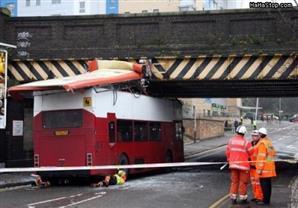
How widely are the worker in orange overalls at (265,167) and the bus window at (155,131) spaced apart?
855cm

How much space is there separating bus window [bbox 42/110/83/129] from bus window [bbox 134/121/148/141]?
303 centimetres

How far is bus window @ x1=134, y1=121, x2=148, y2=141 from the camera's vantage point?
19331 mm

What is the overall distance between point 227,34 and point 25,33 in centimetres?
802

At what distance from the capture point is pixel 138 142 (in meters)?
19.4

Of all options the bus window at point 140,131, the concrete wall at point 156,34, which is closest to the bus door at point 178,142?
the bus window at point 140,131

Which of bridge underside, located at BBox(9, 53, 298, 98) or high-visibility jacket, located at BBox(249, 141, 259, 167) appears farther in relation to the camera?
bridge underside, located at BBox(9, 53, 298, 98)

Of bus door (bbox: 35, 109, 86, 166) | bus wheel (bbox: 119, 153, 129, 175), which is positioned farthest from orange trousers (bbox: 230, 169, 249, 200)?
bus wheel (bbox: 119, 153, 129, 175)

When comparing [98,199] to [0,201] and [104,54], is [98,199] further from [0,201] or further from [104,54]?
[104,54]

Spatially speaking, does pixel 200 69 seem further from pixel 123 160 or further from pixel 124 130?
pixel 123 160

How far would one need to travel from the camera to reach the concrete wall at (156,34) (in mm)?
20062

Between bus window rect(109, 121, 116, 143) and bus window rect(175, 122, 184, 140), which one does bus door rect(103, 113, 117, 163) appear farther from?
bus window rect(175, 122, 184, 140)

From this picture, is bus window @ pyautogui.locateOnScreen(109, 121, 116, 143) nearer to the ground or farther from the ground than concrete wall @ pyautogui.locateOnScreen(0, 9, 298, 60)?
nearer to the ground

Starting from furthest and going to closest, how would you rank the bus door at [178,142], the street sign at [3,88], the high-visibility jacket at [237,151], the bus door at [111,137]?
the bus door at [178,142]
the street sign at [3,88]
the bus door at [111,137]
the high-visibility jacket at [237,151]

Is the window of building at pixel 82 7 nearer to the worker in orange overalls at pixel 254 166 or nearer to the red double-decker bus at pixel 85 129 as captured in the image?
the red double-decker bus at pixel 85 129
